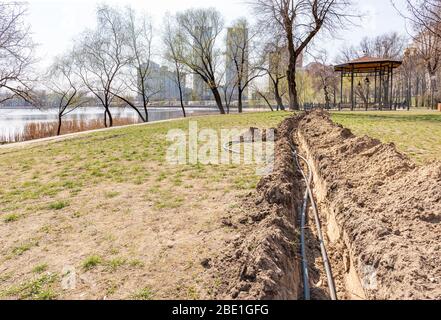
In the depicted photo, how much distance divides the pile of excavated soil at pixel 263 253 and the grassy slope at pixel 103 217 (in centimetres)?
26

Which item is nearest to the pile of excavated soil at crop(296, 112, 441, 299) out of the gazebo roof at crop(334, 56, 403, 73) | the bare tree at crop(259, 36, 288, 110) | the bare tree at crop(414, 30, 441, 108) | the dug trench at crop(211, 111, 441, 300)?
the dug trench at crop(211, 111, 441, 300)

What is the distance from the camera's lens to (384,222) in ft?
9.37

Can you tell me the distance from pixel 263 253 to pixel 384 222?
1.26 meters

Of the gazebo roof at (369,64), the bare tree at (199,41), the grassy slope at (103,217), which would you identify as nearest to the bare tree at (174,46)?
the bare tree at (199,41)

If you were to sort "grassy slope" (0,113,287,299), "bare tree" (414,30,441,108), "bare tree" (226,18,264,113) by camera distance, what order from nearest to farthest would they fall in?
"grassy slope" (0,113,287,299) → "bare tree" (414,30,441,108) → "bare tree" (226,18,264,113)

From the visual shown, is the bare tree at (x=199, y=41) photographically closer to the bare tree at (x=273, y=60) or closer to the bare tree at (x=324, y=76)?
the bare tree at (x=273, y=60)

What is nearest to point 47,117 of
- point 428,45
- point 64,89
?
point 64,89

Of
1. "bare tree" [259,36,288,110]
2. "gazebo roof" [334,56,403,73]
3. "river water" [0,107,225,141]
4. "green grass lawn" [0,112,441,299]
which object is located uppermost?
"bare tree" [259,36,288,110]

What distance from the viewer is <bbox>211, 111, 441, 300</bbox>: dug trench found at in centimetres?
209

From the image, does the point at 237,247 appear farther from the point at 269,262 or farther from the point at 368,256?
the point at 368,256

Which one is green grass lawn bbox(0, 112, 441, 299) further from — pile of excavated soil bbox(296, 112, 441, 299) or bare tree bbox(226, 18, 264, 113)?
bare tree bbox(226, 18, 264, 113)

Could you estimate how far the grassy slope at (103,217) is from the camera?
2.47 metres

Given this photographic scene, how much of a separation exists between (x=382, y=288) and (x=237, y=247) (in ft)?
3.48

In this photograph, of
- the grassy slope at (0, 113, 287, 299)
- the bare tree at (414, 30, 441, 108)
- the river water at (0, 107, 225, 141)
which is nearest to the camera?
the grassy slope at (0, 113, 287, 299)
